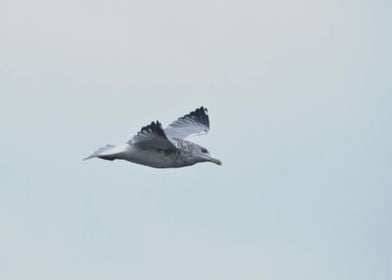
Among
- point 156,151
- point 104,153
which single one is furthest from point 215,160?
point 104,153

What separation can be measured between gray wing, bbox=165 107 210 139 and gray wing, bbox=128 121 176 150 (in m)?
3.26

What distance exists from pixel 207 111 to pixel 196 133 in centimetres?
135

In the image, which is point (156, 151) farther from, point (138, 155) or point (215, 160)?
point (215, 160)

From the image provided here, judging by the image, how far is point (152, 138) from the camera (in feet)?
82.2

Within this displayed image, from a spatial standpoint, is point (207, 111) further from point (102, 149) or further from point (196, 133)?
point (102, 149)

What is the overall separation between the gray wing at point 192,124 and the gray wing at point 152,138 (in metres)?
3.26

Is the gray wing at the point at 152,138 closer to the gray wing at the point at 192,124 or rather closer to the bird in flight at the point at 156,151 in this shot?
the bird in flight at the point at 156,151

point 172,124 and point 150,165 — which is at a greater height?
point 172,124

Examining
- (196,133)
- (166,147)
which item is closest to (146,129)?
(166,147)

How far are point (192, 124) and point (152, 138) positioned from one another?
509 centimetres

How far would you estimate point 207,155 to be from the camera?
2709 cm

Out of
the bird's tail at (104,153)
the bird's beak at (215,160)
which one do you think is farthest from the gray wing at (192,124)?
the bird's tail at (104,153)

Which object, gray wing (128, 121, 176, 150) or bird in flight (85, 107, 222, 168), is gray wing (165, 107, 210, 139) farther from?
gray wing (128, 121, 176, 150)

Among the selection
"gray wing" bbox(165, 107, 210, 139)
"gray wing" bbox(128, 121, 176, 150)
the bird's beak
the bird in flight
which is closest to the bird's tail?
the bird in flight
